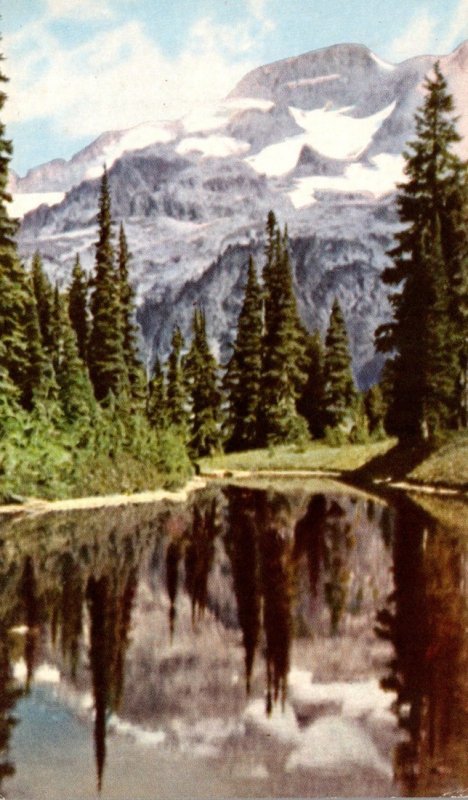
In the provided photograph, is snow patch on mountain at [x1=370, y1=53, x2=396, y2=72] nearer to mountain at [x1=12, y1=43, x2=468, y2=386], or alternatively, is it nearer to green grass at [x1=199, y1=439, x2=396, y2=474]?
mountain at [x1=12, y1=43, x2=468, y2=386]

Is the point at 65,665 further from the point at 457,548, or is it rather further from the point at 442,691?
the point at 457,548

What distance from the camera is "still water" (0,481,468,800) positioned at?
643 cm

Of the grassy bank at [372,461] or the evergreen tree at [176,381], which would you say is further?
the evergreen tree at [176,381]

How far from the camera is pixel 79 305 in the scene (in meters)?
59.7

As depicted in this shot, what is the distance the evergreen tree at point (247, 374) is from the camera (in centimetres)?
6500

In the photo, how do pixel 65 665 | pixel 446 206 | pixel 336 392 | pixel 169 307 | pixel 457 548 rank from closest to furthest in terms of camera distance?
pixel 65 665
pixel 457 548
pixel 446 206
pixel 336 392
pixel 169 307

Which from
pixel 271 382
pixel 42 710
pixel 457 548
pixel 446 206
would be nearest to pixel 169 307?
pixel 271 382

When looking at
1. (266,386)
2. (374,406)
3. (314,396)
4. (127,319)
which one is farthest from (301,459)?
(374,406)

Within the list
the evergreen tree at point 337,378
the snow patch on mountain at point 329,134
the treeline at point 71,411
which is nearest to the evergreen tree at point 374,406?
the evergreen tree at point 337,378

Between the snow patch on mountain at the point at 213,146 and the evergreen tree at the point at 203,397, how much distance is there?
43.5m

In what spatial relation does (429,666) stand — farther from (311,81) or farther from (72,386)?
(72,386)

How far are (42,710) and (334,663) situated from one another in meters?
2.97

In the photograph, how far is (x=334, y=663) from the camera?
29.3ft

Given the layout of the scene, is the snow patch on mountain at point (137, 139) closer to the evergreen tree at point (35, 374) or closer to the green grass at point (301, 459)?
the evergreen tree at point (35, 374)
